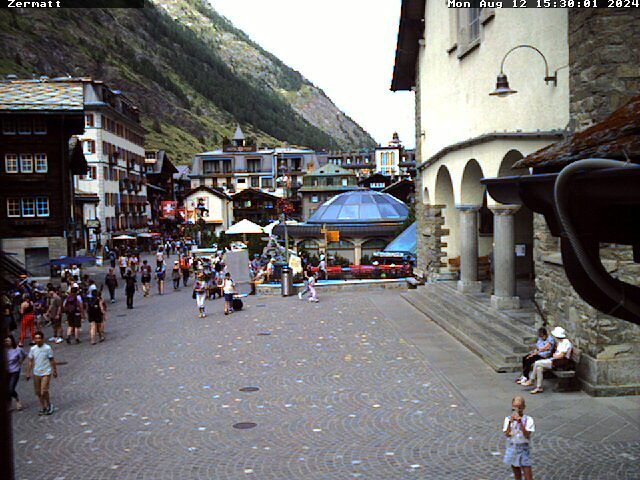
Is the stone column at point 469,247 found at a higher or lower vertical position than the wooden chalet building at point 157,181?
lower

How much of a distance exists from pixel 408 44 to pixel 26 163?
80.2ft

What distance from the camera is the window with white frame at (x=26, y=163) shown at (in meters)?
42.4

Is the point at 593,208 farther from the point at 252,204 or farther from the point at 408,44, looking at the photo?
the point at 252,204

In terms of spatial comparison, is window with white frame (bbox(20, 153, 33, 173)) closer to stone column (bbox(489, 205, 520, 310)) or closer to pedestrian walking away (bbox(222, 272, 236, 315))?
pedestrian walking away (bbox(222, 272, 236, 315))

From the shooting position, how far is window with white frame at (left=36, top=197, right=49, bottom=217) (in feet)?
141

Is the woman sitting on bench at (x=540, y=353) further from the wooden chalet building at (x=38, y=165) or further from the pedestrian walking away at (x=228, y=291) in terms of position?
the wooden chalet building at (x=38, y=165)

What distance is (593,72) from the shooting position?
12.8m

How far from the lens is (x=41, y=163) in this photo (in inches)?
1686

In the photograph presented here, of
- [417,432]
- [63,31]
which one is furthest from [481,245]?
[63,31]

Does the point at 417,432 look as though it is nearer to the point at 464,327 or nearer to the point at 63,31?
the point at 464,327

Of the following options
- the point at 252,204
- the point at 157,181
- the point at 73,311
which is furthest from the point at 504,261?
the point at 157,181

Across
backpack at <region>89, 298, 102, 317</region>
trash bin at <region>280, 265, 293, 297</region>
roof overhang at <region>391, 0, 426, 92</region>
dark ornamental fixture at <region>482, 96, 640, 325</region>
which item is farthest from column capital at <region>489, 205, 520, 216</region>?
trash bin at <region>280, 265, 293, 297</region>

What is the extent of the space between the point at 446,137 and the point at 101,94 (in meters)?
51.5

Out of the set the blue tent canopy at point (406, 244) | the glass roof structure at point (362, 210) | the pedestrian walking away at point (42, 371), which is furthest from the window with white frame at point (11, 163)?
the pedestrian walking away at point (42, 371)
